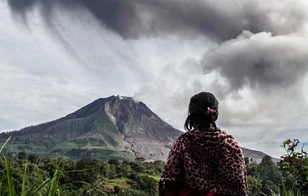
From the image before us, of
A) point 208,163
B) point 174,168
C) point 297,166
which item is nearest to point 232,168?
point 208,163

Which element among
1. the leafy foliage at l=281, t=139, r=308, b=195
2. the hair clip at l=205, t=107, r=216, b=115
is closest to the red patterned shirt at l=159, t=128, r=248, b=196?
Result: the hair clip at l=205, t=107, r=216, b=115

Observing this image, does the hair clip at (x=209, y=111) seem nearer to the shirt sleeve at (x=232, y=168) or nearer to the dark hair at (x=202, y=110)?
the dark hair at (x=202, y=110)

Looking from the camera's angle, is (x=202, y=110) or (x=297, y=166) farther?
(x=297, y=166)

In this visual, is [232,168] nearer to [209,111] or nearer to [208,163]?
[208,163]

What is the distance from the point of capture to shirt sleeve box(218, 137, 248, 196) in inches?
116

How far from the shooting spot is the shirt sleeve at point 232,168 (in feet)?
9.68

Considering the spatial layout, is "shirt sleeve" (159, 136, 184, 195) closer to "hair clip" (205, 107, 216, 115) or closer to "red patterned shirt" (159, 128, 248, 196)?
"red patterned shirt" (159, 128, 248, 196)

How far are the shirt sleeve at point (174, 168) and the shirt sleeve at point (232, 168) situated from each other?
0.31 metres

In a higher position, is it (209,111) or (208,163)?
(209,111)

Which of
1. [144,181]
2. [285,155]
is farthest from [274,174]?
[285,155]

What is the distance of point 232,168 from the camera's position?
9.76ft

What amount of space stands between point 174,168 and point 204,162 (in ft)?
0.78

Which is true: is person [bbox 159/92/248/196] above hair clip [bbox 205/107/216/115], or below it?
below

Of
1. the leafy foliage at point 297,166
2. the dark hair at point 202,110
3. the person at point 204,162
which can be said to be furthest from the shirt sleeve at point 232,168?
the leafy foliage at point 297,166
